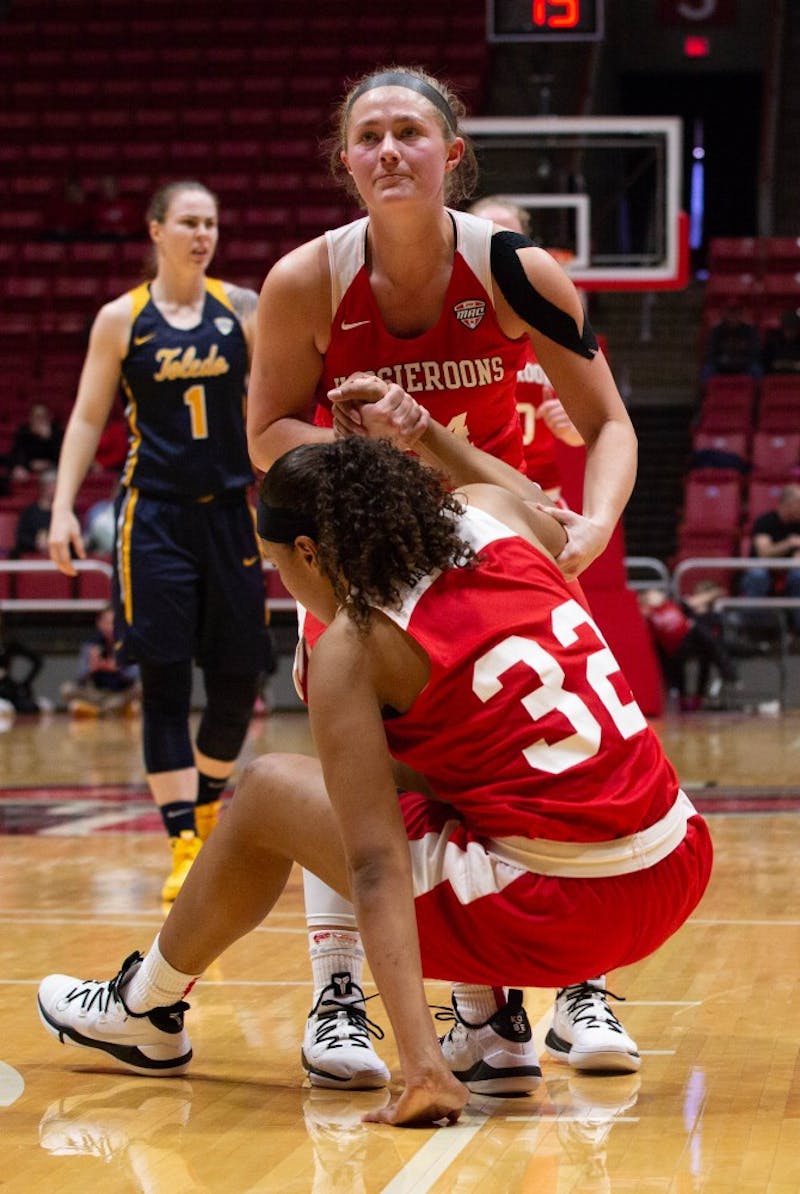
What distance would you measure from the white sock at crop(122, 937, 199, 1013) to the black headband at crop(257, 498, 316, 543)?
712 millimetres

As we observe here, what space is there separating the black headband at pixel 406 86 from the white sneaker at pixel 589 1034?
5.22 ft

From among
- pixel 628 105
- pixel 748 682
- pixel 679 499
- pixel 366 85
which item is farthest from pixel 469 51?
pixel 366 85

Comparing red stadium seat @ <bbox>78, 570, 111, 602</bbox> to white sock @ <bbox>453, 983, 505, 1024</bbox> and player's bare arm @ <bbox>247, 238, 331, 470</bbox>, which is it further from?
white sock @ <bbox>453, 983, 505, 1024</bbox>

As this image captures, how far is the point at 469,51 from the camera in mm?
18125

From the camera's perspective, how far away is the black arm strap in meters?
3.34

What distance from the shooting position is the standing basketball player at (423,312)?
3.23 meters

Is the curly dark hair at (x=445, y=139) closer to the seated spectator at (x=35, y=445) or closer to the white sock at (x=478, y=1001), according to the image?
the white sock at (x=478, y=1001)

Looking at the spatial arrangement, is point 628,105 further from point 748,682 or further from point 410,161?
point 410,161

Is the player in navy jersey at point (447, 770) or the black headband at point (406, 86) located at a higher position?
the black headband at point (406, 86)

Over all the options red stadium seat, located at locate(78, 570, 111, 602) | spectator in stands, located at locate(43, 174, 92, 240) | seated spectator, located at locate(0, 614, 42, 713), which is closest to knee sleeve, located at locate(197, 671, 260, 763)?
seated spectator, located at locate(0, 614, 42, 713)

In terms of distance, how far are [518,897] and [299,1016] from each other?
3.25 ft

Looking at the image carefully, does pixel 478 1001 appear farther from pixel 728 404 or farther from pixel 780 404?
pixel 728 404

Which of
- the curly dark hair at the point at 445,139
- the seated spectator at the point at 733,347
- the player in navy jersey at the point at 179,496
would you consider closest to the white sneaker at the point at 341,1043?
the curly dark hair at the point at 445,139

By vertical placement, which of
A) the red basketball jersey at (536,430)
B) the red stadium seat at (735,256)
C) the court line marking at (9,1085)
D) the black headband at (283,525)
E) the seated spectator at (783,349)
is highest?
the black headband at (283,525)
